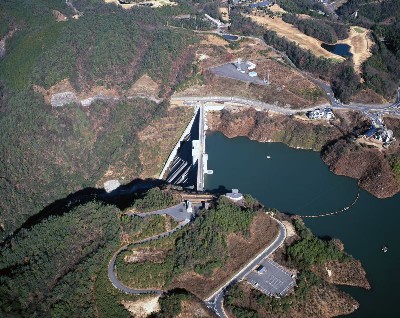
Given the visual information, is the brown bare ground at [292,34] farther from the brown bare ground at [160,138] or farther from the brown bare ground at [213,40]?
the brown bare ground at [160,138]

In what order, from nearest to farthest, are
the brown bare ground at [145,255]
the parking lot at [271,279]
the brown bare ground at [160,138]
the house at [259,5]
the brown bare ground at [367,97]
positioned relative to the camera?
the parking lot at [271,279] → the brown bare ground at [145,255] → the brown bare ground at [160,138] → the brown bare ground at [367,97] → the house at [259,5]

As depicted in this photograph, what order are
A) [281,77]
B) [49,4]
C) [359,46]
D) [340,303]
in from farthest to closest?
[49,4] < [359,46] < [281,77] < [340,303]

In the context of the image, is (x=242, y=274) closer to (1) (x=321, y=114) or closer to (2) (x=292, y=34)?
(1) (x=321, y=114)

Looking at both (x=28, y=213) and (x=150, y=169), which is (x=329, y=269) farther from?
(x=28, y=213)

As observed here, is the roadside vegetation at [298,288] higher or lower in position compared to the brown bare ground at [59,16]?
lower

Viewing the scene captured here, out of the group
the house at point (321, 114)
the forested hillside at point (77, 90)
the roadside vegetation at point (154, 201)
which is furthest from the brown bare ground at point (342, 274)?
the forested hillside at point (77, 90)

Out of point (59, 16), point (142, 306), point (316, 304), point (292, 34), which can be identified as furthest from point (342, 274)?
point (59, 16)

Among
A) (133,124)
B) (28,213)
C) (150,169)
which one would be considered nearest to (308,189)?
(150,169)
